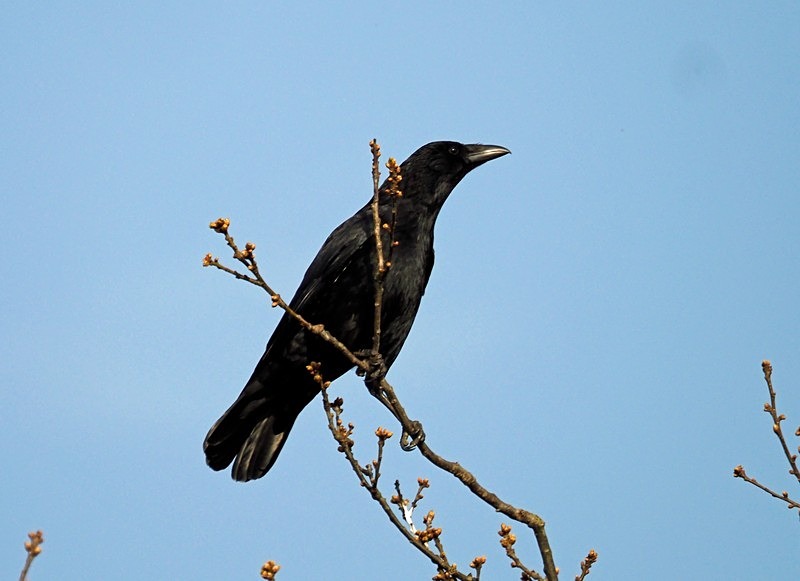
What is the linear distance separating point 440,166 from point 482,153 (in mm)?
477

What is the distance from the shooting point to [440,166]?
8227 millimetres

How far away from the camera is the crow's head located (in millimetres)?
7938

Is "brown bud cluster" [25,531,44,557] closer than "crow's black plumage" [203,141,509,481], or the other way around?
"brown bud cluster" [25,531,44,557]

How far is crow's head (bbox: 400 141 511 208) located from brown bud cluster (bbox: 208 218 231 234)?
3565 millimetres

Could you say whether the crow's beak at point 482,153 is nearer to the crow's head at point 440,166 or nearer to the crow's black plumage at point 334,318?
the crow's head at point 440,166

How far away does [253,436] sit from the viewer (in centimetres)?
770

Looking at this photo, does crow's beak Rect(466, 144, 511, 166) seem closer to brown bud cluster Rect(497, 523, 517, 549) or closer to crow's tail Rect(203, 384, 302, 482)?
crow's tail Rect(203, 384, 302, 482)

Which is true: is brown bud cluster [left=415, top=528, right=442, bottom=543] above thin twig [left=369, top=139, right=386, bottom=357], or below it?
below

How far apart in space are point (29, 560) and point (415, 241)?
203 inches

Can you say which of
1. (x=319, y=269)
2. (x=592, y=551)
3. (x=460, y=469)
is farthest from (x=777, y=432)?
(x=319, y=269)

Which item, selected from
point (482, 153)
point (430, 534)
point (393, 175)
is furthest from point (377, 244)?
point (482, 153)

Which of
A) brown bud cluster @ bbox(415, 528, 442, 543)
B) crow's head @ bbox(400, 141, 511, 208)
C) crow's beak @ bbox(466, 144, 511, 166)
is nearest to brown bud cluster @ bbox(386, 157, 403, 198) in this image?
brown bud cluster @ bbox(415, 528, 442, 543)

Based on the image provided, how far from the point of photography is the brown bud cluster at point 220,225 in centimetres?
429

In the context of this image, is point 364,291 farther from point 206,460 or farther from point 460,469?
point 460,469
